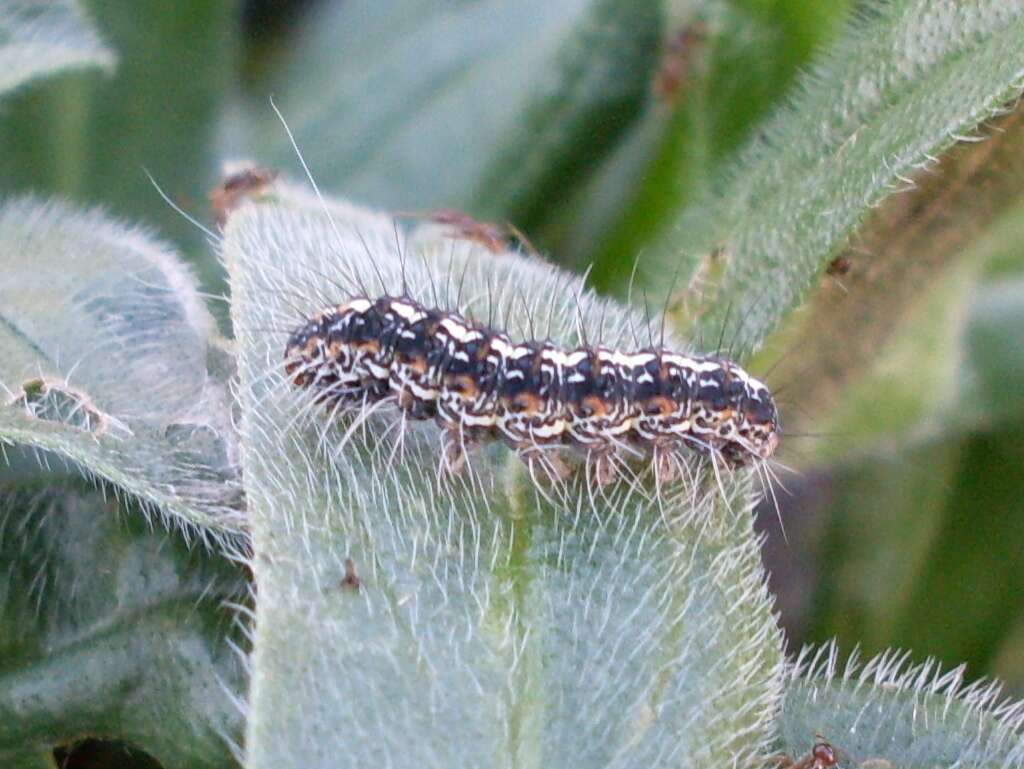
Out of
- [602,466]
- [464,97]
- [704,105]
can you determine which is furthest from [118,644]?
[464,97]

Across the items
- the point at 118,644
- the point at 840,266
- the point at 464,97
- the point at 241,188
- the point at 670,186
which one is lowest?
the point at 118,644

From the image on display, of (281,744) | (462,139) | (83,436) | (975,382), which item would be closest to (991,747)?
(281,744)

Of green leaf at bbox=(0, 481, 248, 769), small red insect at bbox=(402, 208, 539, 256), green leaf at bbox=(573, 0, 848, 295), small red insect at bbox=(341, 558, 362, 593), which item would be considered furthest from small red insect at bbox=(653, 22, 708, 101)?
small red insect at bbox=(341, 558, 362, 593)

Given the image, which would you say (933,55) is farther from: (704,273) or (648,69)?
(648,69)

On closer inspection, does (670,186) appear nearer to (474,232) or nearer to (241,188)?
(474,232)

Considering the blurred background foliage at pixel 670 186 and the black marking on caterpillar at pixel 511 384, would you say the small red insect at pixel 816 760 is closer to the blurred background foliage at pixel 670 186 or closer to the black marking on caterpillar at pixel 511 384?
the black marking on caterpillar at pixel 511 384

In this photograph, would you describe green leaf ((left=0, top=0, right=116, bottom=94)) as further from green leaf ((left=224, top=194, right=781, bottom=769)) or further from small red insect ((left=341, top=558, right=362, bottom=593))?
small red insect ((left=341, top=558, right=362, bottom=593))
